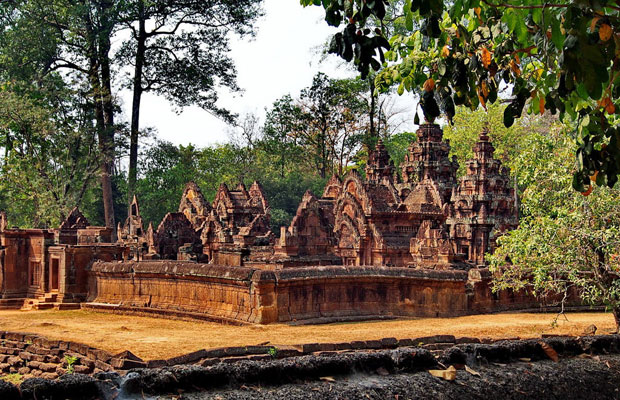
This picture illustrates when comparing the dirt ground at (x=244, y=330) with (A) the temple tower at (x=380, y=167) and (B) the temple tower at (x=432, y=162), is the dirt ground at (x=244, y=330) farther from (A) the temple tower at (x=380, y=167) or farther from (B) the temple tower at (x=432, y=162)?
(B) the temple tower at (x=432, y=162)

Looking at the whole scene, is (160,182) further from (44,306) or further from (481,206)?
(44,306)

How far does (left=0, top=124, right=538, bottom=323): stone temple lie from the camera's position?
549 inches

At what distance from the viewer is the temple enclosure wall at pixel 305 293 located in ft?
44.0

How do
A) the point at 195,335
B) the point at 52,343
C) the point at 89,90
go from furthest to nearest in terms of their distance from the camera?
1. the point at 89,90
2. the point at 195,335
3. the point at 52,343

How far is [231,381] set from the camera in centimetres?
639

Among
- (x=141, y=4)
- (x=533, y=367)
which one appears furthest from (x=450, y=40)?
(x=141, y=4)

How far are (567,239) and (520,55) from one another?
580 cm

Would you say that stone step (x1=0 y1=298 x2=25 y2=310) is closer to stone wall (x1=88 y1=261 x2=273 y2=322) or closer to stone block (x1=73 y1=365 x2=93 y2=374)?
stone wall (x1=88 y1=261 x2=273 y2=322)

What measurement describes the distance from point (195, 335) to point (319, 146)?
4083 cm

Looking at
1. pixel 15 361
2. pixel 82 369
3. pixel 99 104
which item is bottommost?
pixel 15 361

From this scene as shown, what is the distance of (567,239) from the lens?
12.5 m

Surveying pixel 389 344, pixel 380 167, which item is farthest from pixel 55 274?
pixel 380 167

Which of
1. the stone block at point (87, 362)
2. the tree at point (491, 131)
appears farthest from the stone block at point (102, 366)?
the tree at point (491, 131)

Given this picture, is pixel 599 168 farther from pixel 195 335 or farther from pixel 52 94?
pixel 52 94
